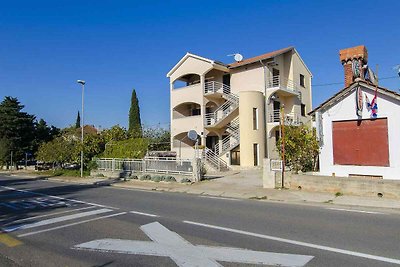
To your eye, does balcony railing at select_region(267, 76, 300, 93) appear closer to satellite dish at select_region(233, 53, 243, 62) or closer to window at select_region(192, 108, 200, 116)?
satellite dish at select_region(233, 53, 243, 62)

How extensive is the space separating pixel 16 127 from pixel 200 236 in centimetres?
5151

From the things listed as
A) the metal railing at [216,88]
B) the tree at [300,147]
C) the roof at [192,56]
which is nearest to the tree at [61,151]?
the roof at [192,56]

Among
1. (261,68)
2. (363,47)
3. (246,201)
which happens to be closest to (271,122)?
(261,68)

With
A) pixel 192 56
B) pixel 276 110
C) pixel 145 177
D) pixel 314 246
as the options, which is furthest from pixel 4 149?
pixel 314 246

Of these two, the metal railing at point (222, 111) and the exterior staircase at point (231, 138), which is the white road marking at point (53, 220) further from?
the metal railing at point (222, 111)

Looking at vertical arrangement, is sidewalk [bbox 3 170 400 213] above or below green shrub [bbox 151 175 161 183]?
below

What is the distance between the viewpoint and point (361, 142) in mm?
15602

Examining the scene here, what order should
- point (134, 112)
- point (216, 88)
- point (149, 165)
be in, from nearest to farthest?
point (149, 165)
point (216, 88)
point (134, 112)

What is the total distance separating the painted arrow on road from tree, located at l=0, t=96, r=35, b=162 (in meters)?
49.3

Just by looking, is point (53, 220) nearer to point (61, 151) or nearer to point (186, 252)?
point (186, 252)

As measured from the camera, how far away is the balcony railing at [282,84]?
1195 inches

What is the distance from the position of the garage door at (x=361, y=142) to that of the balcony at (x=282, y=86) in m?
13.8

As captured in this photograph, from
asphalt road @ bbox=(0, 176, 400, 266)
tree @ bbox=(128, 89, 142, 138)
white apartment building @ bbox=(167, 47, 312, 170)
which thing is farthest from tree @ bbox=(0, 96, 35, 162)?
asphalt road @ bbox=(0, 176, 400, 266)

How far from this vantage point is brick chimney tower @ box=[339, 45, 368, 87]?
18.9m
